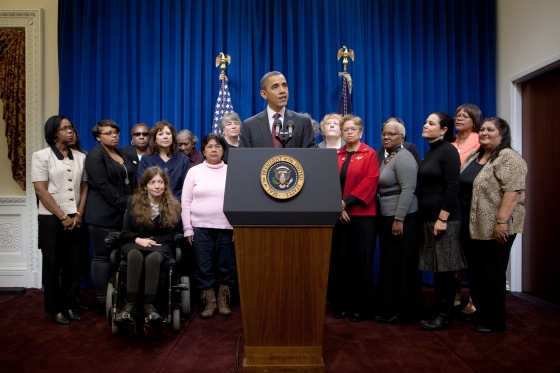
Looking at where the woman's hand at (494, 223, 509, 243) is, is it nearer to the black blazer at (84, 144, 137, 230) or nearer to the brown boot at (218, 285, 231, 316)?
the brown boot at (218, 285, 231, 316)

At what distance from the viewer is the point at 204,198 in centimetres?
358

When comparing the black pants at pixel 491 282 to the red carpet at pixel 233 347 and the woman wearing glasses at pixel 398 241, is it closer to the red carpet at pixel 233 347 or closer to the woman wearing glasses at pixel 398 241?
the red carpet at pixel 233 347

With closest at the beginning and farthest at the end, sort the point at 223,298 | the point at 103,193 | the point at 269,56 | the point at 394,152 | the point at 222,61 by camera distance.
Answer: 1. the point at 394,152
2. the point at 103,193
3. the point at 223,298
4. the point at 222,61
5. the point at 269,56

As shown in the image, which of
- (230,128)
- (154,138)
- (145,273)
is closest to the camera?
(145,273)

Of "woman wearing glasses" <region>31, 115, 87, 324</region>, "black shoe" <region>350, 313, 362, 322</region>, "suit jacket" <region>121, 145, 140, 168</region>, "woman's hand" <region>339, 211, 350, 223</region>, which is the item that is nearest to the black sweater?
"woman's hand" <region>339, 211, 350, 223</region>

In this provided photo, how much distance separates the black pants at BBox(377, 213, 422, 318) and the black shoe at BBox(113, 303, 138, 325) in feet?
5.95

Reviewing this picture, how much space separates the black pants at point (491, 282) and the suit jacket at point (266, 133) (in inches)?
60.7

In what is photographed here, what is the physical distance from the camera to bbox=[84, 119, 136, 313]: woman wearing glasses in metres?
3.51

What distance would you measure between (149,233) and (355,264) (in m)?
1.62

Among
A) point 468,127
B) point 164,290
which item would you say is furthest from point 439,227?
point 164,290

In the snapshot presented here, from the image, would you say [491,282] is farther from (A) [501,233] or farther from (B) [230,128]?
(B) [230,128]

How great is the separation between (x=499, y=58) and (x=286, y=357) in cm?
426

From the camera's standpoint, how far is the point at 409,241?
3.27 metres

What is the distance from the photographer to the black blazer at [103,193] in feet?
11.5
